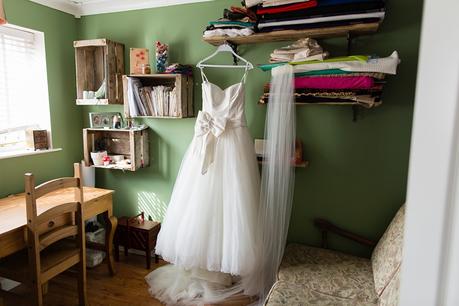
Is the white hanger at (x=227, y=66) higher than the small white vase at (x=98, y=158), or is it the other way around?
the white hanger at (x=227, y=66)

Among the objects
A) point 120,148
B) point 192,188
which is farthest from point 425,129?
point 120,148

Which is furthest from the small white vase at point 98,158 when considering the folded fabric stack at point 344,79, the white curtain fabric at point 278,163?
the folded fabric stack at point 344,79

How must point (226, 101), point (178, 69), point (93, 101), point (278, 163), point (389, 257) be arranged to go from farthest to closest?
point (93, 101) → point (178, 69) → point (226, 101) → point (278, 163) → point (389, 257)

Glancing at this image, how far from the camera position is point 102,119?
2740 mm

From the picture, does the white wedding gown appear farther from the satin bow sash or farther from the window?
the window

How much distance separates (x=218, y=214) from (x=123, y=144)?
138 cm

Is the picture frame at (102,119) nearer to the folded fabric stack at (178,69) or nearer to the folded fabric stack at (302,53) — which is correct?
the folded fabric stack at (178,69)

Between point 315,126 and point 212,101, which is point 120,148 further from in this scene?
point 315,126

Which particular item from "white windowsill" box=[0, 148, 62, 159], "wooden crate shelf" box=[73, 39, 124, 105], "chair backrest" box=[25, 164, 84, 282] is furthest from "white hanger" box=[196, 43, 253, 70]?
"white windowsill" box=[0, 148, 62, 159]

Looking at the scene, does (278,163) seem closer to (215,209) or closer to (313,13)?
(215,209)

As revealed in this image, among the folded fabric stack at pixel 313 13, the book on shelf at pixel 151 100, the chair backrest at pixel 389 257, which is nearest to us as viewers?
the chair backrest at pixel 389 257

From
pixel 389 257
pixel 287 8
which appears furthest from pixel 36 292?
pixel 287 8

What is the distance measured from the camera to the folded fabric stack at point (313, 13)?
1667mm

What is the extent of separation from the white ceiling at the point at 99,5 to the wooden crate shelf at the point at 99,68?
Result: 336mm
